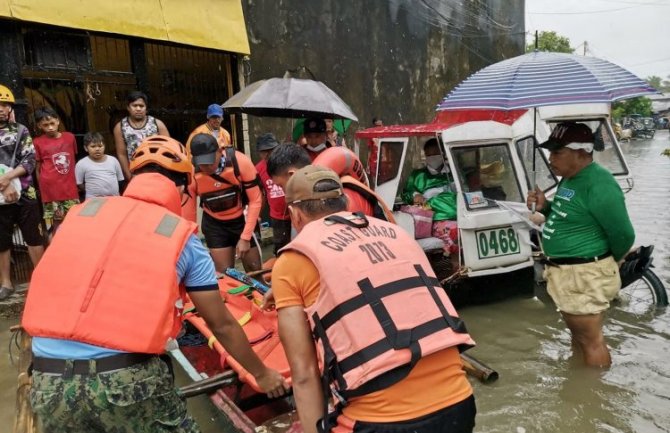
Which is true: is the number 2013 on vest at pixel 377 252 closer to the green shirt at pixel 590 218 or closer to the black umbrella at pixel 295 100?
the green shirt at pixel 590 218

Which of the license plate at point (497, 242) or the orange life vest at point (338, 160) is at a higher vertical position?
the orange life vest at point (338, 160)

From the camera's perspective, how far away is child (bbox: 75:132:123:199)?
605 centimetres

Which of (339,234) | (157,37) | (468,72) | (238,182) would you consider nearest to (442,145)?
(238,182)

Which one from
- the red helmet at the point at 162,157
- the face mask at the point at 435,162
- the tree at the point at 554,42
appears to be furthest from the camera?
the tree at the point at 554,42

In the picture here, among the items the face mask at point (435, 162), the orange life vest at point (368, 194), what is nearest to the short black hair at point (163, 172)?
the orange life vest at point (368, 194)

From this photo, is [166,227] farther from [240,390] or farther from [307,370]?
[240,390]

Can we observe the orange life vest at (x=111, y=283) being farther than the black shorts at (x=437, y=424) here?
Yes

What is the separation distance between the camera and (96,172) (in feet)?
19.9

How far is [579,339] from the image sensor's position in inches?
→ 154

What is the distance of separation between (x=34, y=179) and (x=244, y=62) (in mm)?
3991

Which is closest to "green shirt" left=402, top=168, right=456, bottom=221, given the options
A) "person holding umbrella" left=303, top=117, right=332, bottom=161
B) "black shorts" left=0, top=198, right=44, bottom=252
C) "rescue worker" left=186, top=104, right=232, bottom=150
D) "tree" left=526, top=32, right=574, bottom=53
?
"person holding umbrella" left=303, top=117, right=332, bottom=161

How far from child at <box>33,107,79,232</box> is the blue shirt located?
444 cm

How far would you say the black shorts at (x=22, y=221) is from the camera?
5508 mm

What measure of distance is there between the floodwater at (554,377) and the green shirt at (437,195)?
1.08 meters
